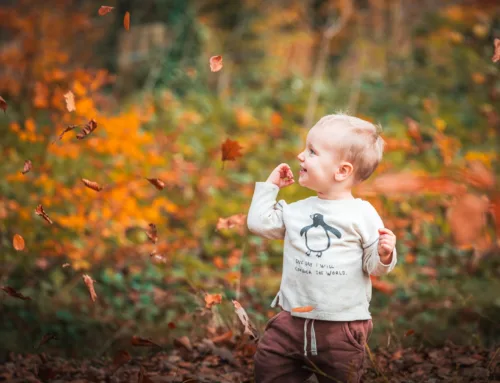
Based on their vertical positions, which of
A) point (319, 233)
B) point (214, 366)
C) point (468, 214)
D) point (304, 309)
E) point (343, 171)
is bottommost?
point (214, 366)

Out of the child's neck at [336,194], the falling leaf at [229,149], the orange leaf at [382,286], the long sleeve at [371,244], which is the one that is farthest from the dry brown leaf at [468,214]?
the orange leaf at [382,286]

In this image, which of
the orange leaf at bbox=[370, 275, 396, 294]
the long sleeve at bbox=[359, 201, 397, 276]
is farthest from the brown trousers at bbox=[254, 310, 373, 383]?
the orange leaf at bbox=[370, 275, 396, 294]

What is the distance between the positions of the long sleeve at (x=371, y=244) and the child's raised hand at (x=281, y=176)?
34 cm

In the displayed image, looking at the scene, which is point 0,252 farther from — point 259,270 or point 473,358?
point 473,358

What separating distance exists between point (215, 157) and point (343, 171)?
4.52 meters

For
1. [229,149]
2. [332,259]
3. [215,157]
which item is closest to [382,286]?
[229,149]

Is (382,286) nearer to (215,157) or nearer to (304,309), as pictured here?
(304,309)

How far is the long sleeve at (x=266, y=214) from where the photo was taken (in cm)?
215

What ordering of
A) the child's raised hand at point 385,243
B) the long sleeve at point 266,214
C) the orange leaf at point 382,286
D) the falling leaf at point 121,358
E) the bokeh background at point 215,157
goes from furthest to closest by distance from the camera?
the orange leaf at point 382,286 → the bokeh background at point 215,157 → the falling leaf at point 121,358 → the long sleeve at point 266,214 → the child's raised hand at point 385,243

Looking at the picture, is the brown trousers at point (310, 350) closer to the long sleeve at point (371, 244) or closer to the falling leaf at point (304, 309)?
the falling leaf at point (304, 309)

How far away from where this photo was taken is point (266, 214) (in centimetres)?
215

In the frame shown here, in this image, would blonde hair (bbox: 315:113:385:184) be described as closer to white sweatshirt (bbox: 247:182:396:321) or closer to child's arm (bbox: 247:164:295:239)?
white sweatshirt (bbox: 247:182:396:321)

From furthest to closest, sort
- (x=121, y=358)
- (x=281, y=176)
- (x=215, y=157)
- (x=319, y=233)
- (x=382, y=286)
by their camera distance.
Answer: (x=215, y=157)
(x=382, y=286)
(x=121, y=358)
(x=281, y=176)
(x=319, y=233)

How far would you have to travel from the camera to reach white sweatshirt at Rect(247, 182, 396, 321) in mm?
2023
